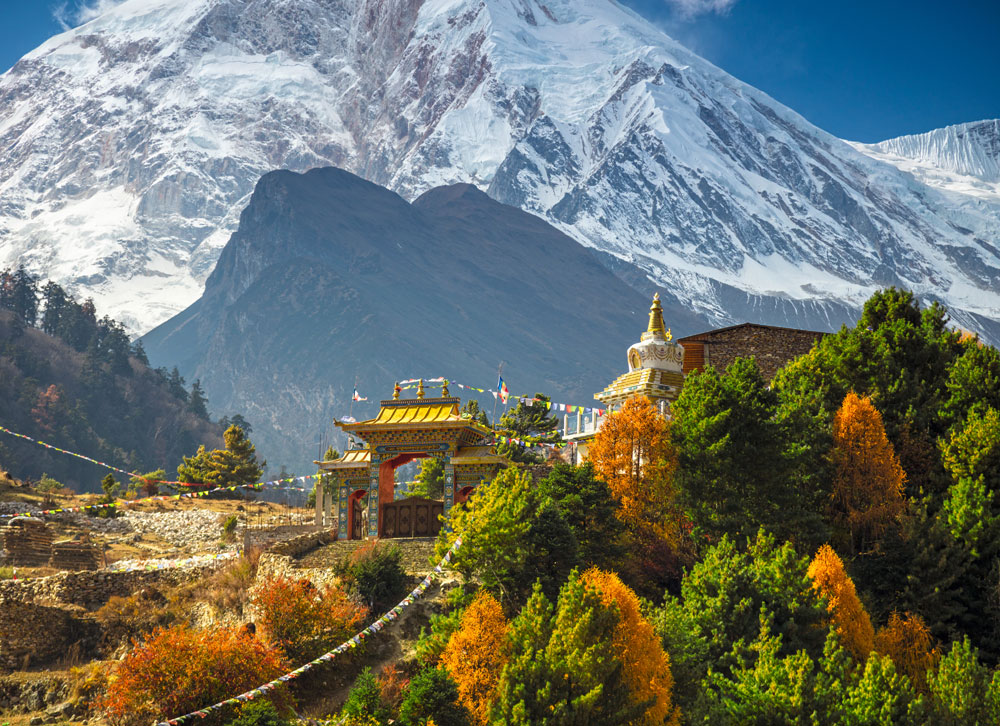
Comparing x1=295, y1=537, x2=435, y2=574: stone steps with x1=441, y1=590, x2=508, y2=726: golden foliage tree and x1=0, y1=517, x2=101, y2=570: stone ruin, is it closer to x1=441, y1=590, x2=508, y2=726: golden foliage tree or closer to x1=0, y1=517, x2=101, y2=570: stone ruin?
x1=441, y1=590, x2=508, y2=726: golden foliage tree

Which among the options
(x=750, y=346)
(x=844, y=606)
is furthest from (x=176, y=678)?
(x=750, y=346)

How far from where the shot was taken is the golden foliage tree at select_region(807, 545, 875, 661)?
95.3ft

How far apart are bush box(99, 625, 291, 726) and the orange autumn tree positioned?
46.0 feet

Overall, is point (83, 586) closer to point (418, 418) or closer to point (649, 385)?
point (418, 418)

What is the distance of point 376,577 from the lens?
3206cm

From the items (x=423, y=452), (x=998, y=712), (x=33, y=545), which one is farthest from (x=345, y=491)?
(x=998, y=712)

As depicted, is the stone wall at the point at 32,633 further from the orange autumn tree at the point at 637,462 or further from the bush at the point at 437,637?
the orange autumn tree at the point at 637,462

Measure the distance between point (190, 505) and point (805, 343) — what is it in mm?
36750

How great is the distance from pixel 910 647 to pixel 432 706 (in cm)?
1434

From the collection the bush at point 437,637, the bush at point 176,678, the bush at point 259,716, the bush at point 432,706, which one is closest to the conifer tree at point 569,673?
the bush at point 432,706

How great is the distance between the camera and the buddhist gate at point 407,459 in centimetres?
4175

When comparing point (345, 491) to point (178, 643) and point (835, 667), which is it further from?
point (835, 667)

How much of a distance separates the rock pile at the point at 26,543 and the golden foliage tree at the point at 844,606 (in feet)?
95.2

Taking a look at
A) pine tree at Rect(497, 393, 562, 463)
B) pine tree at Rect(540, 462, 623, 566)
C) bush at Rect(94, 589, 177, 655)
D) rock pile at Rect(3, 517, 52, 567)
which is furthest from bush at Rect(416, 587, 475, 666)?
pine tree at Rect(497, 393, 562, 463)
